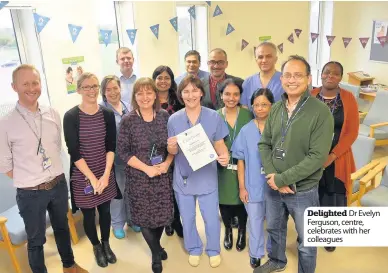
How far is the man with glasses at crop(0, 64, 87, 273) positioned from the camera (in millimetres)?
2172

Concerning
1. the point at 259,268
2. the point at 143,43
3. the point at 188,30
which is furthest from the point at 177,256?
the point at 188,30

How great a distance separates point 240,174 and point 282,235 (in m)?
0.53

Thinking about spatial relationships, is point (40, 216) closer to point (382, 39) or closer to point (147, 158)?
point (147, 158)

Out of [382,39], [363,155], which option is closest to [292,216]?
[363,155]

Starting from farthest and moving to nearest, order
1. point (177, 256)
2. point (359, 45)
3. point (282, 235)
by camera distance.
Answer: point (359, 45) → point (177, 256) → point (282, 235)

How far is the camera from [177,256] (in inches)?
115

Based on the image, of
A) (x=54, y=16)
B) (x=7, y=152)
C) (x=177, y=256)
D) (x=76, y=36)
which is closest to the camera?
(x=7, y=152)

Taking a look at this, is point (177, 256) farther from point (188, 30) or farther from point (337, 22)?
point (337, 22)

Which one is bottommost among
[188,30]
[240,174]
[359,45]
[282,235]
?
[282,235]

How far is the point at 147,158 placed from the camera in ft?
7.93

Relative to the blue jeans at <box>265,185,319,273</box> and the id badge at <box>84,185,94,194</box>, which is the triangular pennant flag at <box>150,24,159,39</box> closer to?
the id badge at <box>84,185,94,194</box>

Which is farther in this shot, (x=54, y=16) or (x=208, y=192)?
(x=54, y=16)

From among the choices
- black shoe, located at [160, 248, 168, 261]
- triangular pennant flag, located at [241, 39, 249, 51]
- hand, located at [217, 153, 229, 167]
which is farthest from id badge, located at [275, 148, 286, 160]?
triangular pennant flag, located at [241, 39, 249, 51]

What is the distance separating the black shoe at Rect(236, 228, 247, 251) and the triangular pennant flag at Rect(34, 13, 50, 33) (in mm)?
2687
